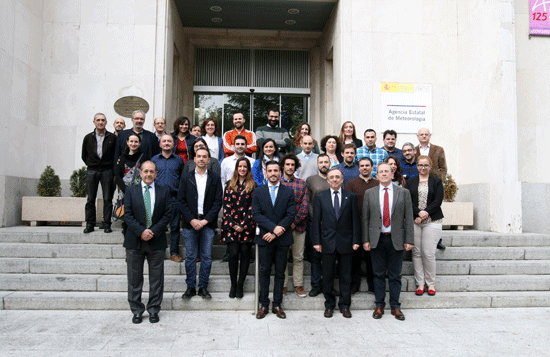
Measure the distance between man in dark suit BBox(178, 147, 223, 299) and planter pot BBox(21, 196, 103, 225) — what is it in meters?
3.93

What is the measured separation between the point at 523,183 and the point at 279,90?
25.7ft

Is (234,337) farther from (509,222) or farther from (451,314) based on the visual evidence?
(509,222)

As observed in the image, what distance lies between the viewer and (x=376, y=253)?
540 centimetres

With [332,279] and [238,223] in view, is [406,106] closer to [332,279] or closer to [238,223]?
[332,279]

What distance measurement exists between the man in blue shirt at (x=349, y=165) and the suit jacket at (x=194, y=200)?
1.99 meters

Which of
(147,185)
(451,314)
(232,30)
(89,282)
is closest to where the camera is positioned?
(147,185)

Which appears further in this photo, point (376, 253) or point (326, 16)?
point (326, 16)

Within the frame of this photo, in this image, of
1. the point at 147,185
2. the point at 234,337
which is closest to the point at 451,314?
the point at 234,337

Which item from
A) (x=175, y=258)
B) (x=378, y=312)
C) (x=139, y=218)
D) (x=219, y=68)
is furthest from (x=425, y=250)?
(x=219, y=68)

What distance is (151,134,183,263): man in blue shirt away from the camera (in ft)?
20.3

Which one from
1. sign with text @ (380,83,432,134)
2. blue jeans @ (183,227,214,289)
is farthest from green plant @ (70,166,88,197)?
sign with text @ (380,83,432,134)

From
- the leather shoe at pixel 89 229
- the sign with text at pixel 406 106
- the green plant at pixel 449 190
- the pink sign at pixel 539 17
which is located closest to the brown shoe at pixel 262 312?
the leather shoe at pixel 89 229

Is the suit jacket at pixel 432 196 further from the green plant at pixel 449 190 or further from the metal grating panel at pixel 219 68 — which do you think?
the metal grating panel at pixel 219 68

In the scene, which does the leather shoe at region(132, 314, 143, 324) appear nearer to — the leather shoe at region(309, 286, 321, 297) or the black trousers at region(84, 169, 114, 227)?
the leather shoe at region(309, 286, 321, 297)
